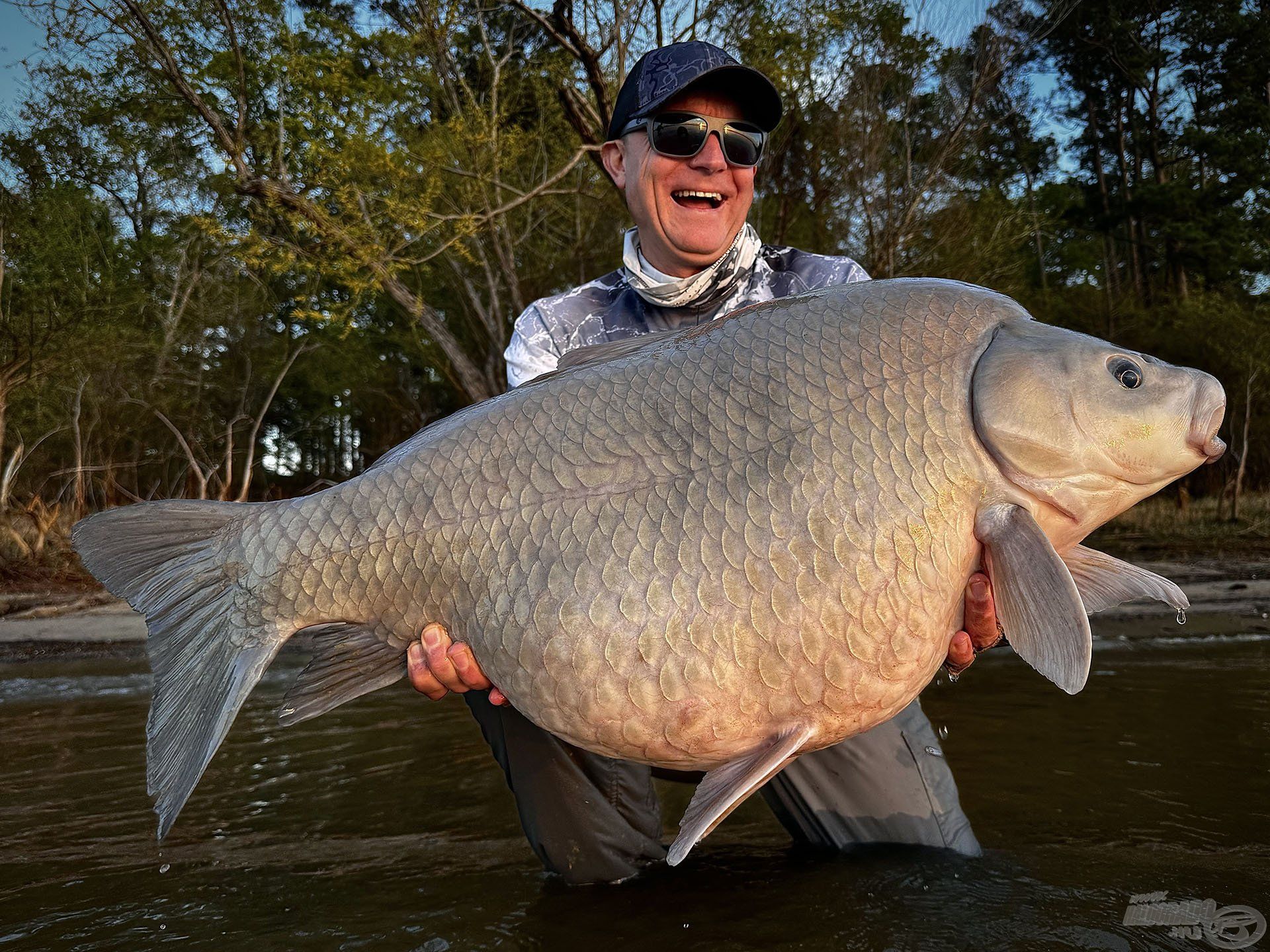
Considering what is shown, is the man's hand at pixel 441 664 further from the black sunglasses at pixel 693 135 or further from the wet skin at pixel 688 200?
the black sunglasses at pixel 693 135

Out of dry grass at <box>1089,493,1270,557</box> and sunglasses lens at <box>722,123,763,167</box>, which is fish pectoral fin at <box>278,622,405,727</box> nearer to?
sunglasses lens at <box>722,123,763,167</box>

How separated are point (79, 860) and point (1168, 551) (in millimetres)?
10535

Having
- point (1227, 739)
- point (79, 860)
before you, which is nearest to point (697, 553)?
point (79, 860)

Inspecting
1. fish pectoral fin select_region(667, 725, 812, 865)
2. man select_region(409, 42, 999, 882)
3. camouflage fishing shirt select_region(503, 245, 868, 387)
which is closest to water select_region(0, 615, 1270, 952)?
man select_region(409, 42, 999, 882)

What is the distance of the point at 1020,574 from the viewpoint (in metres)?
1.68

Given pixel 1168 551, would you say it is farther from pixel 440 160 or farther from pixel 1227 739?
pixel 440 160

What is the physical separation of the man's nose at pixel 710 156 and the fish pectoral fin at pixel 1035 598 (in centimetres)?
163

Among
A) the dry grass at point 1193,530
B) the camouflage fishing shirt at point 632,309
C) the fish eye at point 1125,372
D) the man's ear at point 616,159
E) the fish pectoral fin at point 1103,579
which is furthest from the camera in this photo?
the dry grass at point 1193,530

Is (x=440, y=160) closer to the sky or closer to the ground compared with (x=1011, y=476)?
closer to the sky

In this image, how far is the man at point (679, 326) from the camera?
245 cm

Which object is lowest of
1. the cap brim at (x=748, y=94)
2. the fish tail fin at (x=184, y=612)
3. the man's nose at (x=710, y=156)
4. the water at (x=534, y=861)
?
the water at (x=534, y=861)

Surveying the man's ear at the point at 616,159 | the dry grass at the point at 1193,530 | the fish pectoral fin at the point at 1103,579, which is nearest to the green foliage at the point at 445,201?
the dry grass at the point at 1193,530

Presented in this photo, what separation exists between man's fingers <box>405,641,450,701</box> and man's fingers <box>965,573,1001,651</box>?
1.09m

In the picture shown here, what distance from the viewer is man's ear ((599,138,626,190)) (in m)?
3.21
